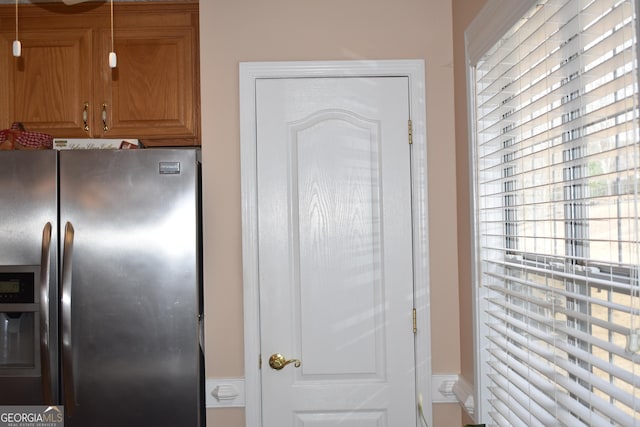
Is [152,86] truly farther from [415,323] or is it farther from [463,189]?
[415,323]

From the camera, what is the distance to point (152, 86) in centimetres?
257

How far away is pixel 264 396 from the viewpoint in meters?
2.28

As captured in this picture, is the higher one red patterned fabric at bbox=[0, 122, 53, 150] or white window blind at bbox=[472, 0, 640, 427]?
red patterned fabric at bbox=[0, 122, 53, 150]

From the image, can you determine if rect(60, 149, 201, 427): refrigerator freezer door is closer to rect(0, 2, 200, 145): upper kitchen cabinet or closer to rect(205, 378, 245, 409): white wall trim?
rect(205, 378, 245, 409): white wall trim

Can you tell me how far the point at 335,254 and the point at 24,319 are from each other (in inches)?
44.8

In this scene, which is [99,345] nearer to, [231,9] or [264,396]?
[264,396]

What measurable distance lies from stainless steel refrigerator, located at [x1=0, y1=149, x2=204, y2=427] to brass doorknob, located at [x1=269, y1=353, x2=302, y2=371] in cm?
32

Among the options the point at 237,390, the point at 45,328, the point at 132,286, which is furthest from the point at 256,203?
the point at 45,328

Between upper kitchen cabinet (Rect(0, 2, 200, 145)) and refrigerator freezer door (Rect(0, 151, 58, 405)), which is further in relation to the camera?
upper kitchen cabinet (Rect(0, 2, 200, 145))

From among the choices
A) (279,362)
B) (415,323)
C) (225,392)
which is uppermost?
(415,323)

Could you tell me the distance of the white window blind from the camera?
110 centimetres

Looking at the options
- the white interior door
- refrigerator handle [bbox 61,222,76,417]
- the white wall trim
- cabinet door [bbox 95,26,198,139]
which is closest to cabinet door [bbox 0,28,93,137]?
cabinet door [bbox 95,26,198,139]

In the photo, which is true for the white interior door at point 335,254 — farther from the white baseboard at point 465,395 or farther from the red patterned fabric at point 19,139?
the red patterned fabric at point 19,139

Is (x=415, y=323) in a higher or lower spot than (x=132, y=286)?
lower
